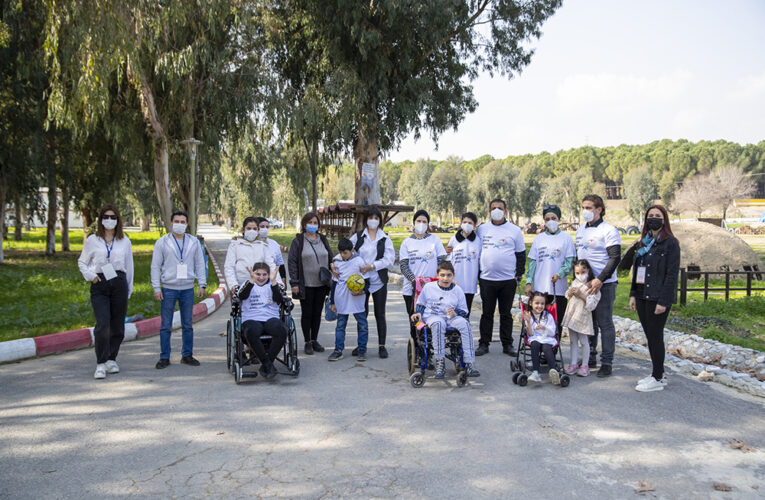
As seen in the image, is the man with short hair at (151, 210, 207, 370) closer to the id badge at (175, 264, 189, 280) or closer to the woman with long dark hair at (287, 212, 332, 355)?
the id badge at (175, 264, 189, 280)

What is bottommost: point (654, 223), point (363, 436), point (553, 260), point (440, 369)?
→ point (363, 436)

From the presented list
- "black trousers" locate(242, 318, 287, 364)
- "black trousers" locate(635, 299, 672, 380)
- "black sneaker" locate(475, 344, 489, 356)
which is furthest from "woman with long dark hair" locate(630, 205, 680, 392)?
"black trousers" locate(242, 318, 287, 364)

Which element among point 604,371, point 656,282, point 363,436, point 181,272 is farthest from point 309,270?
point 656,282

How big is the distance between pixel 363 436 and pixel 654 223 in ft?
11.9

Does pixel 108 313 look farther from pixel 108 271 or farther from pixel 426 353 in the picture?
pixel 426 353

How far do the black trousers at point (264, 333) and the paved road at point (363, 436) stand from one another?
1.06 ft

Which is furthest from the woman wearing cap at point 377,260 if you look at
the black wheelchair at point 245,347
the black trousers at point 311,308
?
the black wheelchair at point 245,347

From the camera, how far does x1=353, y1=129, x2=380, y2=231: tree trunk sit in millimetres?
22359

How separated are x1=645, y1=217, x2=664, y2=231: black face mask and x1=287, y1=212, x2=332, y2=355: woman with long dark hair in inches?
147

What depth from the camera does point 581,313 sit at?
20.8 feet

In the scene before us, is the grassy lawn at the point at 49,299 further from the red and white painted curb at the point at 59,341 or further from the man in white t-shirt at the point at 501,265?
the man in white t-shirt at the point at 501,265

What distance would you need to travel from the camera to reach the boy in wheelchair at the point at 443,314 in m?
6.00

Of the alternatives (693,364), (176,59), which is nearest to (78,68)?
(176,59)

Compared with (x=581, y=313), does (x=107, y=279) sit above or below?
above
